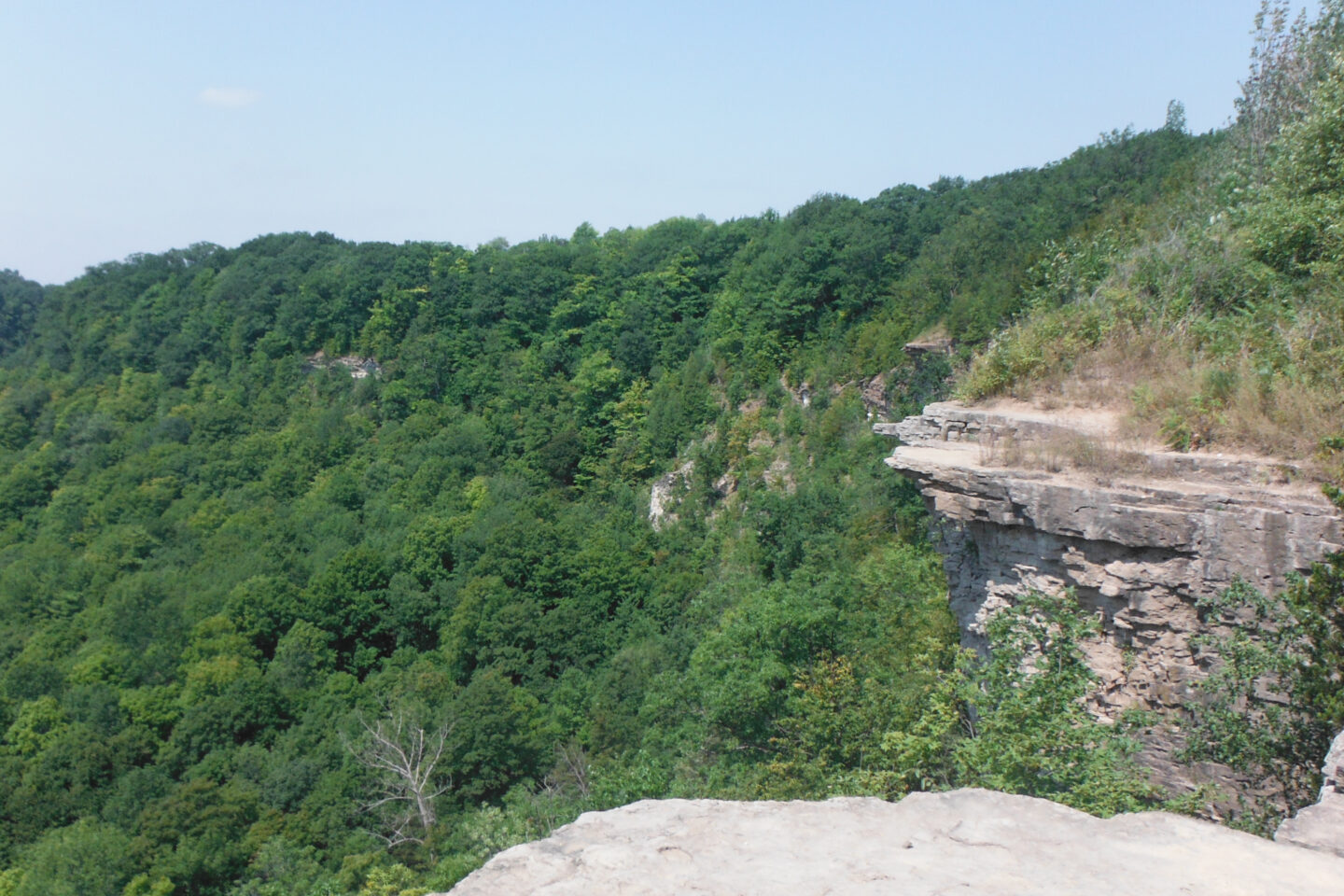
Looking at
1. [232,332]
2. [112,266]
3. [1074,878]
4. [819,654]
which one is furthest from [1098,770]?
[112,266]

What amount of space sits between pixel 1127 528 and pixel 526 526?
25540 millimetres

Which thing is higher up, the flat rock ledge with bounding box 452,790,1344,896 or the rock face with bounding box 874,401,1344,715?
the rock face with bounding box 874,401,1344,715

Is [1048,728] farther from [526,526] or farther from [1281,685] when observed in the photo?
[526,526]

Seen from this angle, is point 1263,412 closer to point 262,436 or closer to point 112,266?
point 262,436

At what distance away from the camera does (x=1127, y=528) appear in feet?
23.7

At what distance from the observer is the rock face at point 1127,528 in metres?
6.73

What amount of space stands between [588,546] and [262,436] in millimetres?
23791

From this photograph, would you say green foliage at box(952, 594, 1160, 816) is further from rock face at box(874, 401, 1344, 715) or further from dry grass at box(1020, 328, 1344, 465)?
dry grass at box(1020, 328, 1344, 465)

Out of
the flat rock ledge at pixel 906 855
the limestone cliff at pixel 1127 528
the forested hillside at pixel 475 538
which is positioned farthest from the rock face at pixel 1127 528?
the flat rock ledge at pixel 906 855

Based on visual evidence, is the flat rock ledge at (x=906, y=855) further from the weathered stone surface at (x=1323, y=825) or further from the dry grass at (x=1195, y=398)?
the dry grass at (x=1195, y=398)

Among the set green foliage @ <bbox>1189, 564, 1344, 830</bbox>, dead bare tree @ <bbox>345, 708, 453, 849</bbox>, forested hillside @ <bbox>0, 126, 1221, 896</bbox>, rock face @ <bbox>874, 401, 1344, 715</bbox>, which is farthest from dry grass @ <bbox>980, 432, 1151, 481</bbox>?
dead bare tree @ <bbox>345, 708, 453, 849</bbox>

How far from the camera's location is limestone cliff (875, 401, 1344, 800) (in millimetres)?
6742

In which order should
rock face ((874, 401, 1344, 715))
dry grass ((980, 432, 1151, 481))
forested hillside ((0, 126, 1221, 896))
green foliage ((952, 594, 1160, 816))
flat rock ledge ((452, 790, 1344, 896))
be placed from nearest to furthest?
flat rock ledge ((452, 790, 1344, 896)), green foliage ((952, 594, 1160, 816)), rock face ((874, 401, 1344, 715)), dry grass ((980, 432, 1151, 481)), forested hillside ((0, 126, 1221, 896))

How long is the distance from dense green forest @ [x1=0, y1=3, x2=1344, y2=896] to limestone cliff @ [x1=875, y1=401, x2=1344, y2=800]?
0.59 meters
